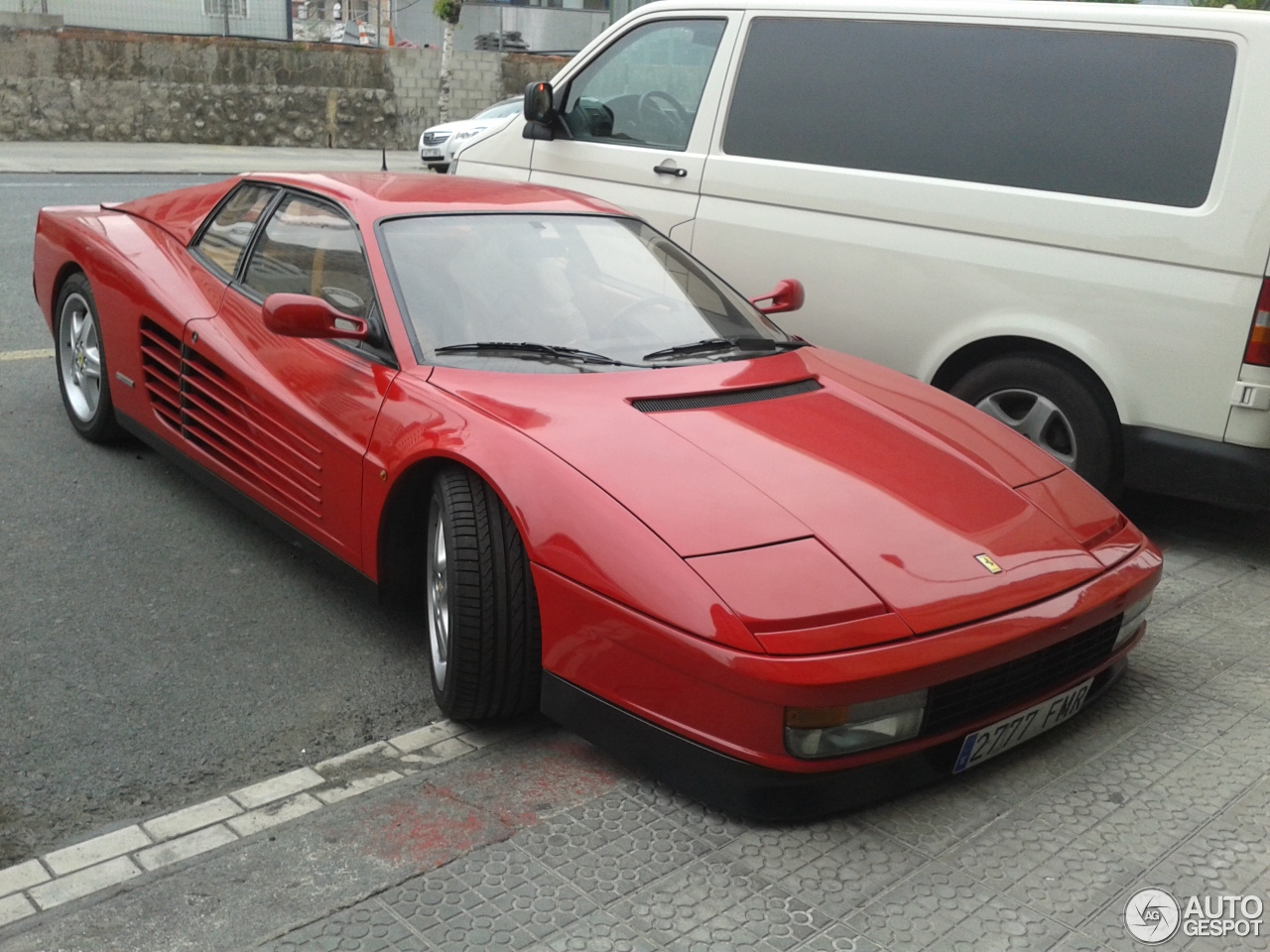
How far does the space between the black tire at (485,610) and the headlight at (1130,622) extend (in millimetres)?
1503

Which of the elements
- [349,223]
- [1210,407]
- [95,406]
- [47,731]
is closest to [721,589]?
[47,731]

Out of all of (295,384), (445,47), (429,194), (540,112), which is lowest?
(295,384)

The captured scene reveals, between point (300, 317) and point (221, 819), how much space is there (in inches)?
57.3

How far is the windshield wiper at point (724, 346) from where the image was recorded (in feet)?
12.8

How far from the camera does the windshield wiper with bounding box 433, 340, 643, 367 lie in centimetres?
374

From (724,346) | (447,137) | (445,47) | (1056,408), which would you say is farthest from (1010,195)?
(445,47)

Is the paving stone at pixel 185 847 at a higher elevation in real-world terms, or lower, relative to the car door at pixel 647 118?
lower

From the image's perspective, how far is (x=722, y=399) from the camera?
365 cm

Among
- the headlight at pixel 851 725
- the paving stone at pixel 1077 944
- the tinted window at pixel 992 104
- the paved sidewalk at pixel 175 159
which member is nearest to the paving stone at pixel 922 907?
the paving stone at pixel 1077 944

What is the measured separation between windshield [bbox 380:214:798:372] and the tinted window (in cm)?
137

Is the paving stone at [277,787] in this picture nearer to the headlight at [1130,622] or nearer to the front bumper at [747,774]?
the front bumper at [747,774]

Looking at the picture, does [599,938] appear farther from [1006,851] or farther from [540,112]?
[540,112]

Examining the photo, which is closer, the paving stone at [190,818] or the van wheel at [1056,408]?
the paving stone at [190,818]

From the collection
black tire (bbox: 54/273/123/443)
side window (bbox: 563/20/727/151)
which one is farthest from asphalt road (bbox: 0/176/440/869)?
side window (bbox: 563/20/727/151)
